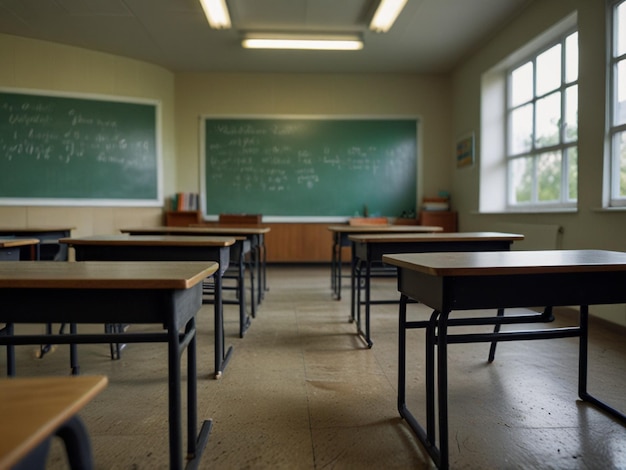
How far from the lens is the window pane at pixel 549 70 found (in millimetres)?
4125

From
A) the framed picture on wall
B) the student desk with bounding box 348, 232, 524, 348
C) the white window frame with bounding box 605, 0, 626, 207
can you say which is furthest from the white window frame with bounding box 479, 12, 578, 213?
the student desk with bounding box 348, 232, 524, 348

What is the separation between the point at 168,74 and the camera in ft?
20.4

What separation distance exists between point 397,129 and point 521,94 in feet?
6.34

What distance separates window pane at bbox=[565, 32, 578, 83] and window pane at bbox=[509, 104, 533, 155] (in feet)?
2.38

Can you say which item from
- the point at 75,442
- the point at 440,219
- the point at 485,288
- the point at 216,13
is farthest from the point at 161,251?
the point at 440,219

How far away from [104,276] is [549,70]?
4.72 metres

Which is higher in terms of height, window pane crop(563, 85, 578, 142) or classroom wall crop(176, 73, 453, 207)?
classroom wall crop(176, 73, 453, 207)

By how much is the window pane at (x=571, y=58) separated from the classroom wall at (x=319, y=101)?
255cm

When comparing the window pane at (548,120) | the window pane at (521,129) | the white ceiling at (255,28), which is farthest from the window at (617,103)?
the window pane at (521,129)

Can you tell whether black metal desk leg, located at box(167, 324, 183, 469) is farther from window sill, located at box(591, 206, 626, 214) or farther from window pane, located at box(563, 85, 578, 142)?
window pane, located at box(563, 85, 578, 142)

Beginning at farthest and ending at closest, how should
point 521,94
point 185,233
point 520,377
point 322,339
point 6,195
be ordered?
1. point 6,195
2. point 521,94
3. point 185,233
4. point 322,339
5. point 520,377

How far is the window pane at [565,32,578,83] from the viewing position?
12.5ft

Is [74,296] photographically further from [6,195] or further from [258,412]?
[6,195]

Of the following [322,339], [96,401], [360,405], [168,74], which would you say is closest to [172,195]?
[168,74]
